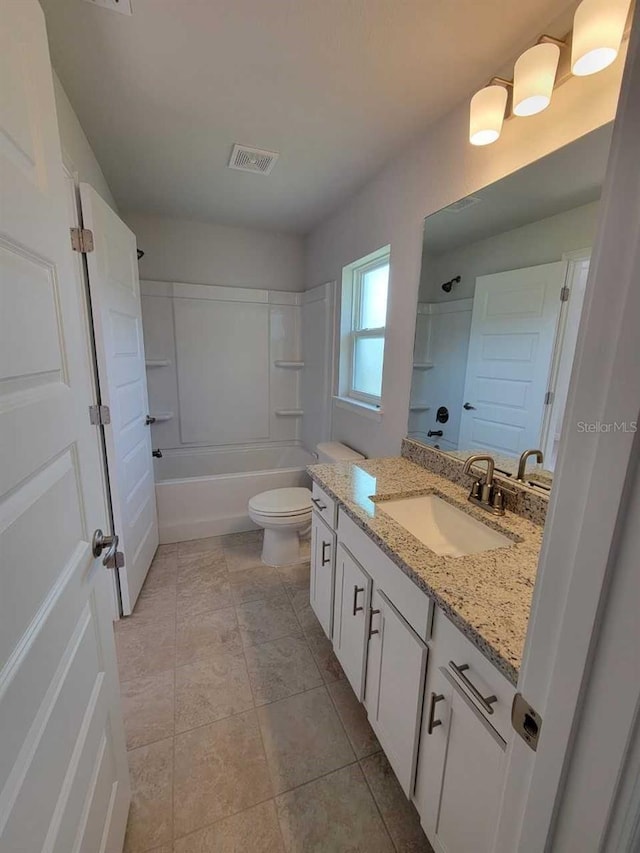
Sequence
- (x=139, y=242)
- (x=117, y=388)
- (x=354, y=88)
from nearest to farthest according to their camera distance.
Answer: (x=354, y=88), (x=117, y=388), (x=139, y=242)

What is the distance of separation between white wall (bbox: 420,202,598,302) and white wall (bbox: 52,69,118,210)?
1.56 meters

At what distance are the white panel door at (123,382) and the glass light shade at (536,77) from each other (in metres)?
1.64

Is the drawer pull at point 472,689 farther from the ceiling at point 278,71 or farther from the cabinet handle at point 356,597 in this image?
the ceiling at point 278,71

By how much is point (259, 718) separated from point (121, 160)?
9.30ft

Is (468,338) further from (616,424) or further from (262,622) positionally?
(262,622)

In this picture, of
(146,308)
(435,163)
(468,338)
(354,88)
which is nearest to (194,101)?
(354,88)

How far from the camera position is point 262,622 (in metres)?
1.90

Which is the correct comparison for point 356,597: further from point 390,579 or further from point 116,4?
point 116,4

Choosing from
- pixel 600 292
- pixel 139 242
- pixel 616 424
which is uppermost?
pixel 139 242

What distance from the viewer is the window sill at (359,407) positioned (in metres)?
2.15

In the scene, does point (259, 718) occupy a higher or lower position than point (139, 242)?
lower

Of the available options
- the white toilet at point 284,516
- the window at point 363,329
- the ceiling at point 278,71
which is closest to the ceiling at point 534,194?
the ceiling at point 278,71

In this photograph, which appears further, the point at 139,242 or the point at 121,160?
the point at 139,242

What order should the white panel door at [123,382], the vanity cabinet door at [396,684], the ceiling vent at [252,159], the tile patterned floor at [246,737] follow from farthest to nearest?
the ceiling vent at [252,159] → the white panel door at [123,382] → the tile patterned floor at [246,737] → the vanity cabinet door at [396,684]
